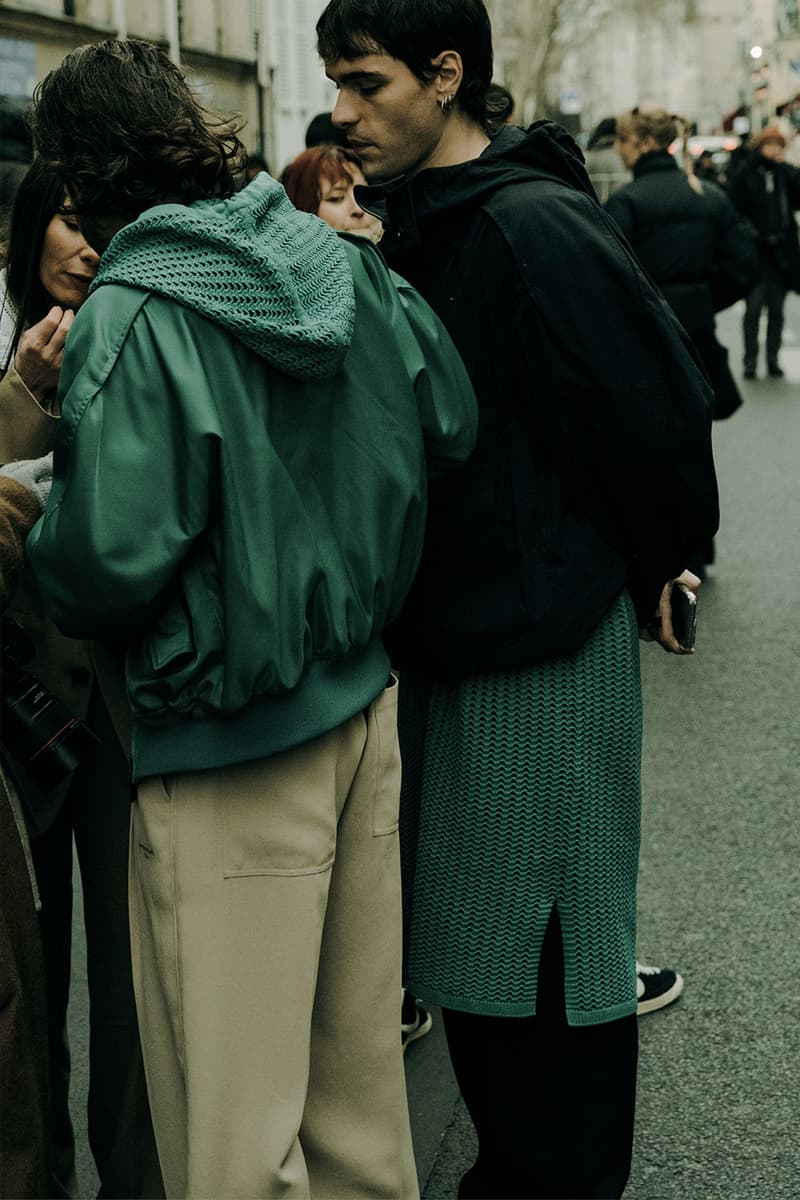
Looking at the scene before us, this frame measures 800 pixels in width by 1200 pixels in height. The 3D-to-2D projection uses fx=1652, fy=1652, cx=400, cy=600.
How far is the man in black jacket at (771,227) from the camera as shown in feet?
44.1

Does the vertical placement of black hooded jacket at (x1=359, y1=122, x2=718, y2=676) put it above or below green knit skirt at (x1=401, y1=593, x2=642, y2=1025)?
above

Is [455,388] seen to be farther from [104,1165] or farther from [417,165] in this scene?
[104,1165]

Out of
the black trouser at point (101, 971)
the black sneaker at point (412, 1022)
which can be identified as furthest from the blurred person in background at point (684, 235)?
the black trouser at point (101, 971)

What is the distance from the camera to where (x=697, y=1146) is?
10.1 ft

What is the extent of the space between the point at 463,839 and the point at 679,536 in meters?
0.55

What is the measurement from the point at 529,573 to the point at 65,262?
95 centimetres

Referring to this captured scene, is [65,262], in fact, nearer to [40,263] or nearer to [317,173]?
[40,263]

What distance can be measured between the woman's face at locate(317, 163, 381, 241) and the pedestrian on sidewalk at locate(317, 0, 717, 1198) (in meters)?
1.99

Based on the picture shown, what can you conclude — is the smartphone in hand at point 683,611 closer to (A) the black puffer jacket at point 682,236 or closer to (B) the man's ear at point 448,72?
(B) the man's ear at point 448,72

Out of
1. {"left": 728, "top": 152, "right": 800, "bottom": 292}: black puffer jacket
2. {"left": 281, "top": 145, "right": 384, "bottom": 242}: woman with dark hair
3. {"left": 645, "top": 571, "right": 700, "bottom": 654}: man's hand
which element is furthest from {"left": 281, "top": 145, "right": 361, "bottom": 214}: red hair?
A: {"left": 728, "top": 152, "right": 800, "bottom": 292}: black puffer jacket

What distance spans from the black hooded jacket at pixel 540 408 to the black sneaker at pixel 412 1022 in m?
1.40

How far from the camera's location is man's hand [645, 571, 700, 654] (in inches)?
102

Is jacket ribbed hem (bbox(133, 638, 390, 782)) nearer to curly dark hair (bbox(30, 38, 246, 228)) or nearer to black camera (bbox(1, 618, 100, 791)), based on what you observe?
black camera (bbox(1, 618, 100, 791))

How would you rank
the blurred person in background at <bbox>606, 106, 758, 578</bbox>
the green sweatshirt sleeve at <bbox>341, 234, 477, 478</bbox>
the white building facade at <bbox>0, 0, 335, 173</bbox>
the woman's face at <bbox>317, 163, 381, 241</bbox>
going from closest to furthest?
the green sweatshirt sleeve at <bbox>341, 234, 477, 478</bbox> → the woman's face at <bbox>317, 163, 381, 241</bbox> → the blurred person in background at <bbox>606, 106, 758, 578</bbox> → the white building facade at <bbox>0, 0, 335, 173</bbox>
